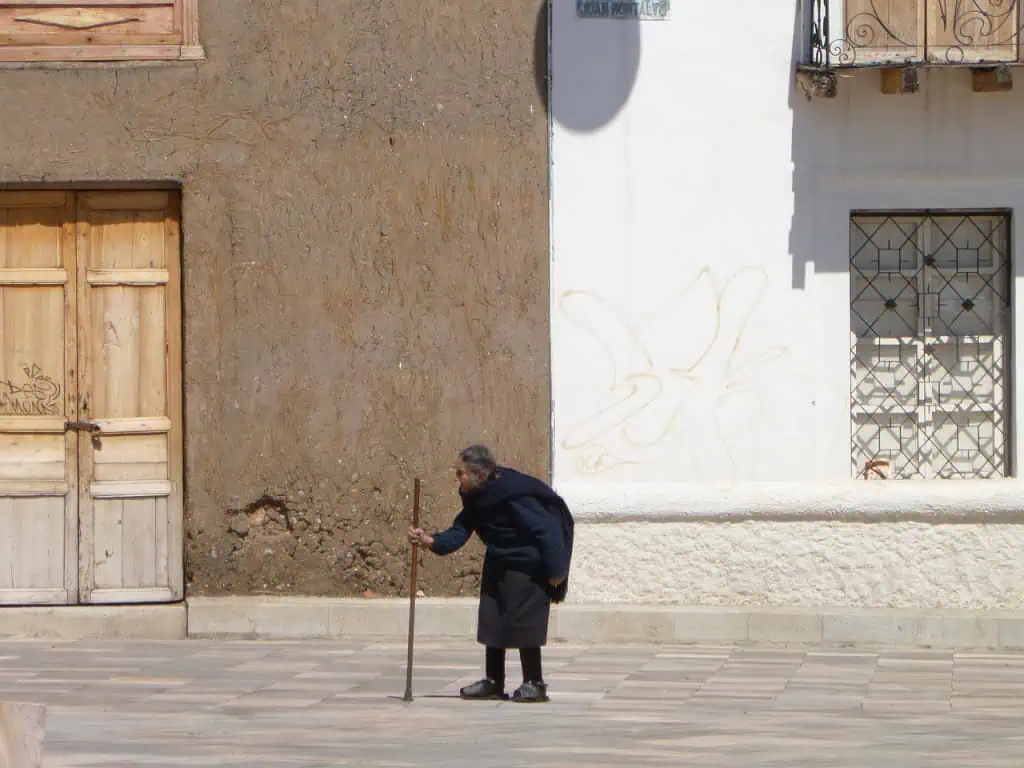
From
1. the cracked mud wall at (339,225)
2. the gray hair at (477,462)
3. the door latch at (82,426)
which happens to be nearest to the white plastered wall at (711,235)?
the cracked mud wall at (339,225)

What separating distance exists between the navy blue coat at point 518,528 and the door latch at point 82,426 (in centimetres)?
357

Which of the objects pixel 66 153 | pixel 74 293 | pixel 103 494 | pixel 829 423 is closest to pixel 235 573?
pixel 103 494

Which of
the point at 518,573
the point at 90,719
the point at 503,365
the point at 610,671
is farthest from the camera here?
the point at 503,365

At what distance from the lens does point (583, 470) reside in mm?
12719

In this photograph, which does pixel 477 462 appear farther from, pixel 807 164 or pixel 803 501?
pixel 807 164

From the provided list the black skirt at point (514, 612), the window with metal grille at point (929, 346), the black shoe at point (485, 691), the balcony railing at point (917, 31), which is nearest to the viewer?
the black skirt at point (514, 612)

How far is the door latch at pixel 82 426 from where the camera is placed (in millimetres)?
12773

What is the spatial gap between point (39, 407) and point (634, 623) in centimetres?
399

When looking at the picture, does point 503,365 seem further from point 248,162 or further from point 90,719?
point 90,719

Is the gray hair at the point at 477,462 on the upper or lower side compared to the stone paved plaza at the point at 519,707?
upper

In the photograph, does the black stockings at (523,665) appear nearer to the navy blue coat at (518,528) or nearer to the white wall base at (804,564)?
the navy blue coat at (518,528)

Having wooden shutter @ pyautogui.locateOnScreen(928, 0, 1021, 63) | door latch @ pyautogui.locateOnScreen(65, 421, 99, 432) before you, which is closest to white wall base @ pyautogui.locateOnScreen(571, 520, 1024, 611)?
wooden shutter @ pyautogui.locateOnScreen(928, 0, 1021, 63)

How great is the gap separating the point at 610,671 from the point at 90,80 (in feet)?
16.2

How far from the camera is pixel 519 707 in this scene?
977cm
